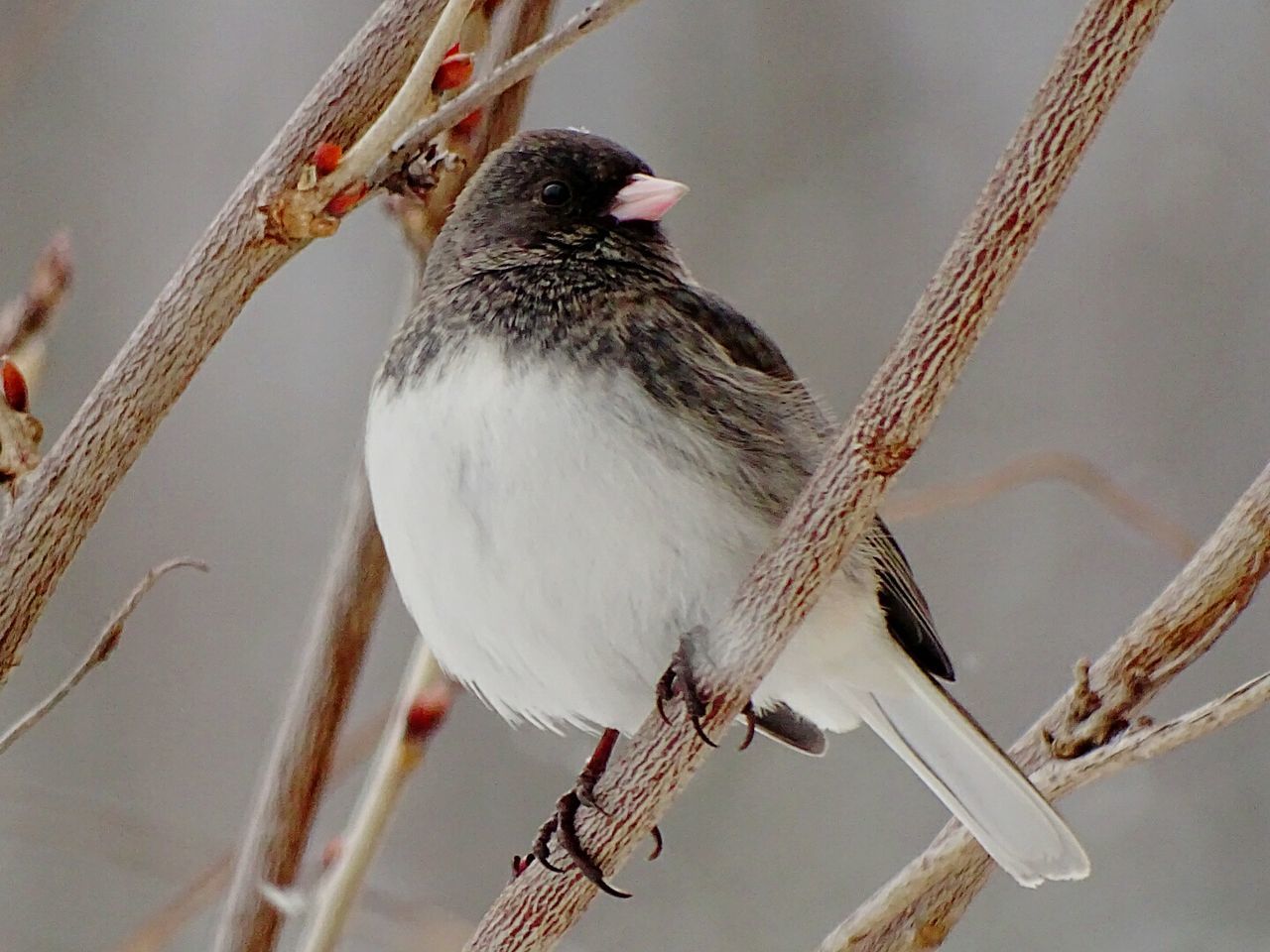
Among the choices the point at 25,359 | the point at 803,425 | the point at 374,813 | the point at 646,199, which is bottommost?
the point at 374,813

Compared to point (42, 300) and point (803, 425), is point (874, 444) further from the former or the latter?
point (42, 300)

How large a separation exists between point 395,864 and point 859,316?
144 centimetres

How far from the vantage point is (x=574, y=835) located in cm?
127

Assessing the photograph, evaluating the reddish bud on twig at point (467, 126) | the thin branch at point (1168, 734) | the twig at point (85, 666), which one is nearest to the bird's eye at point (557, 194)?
the reddish bud on twig at point (467, 126)

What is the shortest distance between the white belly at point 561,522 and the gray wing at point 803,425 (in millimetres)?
66

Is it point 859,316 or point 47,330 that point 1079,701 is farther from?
point 859,316

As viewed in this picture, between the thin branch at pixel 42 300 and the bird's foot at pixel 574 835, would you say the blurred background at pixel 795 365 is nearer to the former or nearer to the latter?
the bird's foot at pixel 574 835

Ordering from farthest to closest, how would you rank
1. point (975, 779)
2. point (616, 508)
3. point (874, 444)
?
point (975, 779) < point (616, 508) < point (874, 444)

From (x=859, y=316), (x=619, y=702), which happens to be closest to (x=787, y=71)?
(x=859, y=316)

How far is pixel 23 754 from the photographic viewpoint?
2973 millimetres

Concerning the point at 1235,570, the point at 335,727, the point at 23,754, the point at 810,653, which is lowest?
the point at 23,754

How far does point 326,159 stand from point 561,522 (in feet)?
1.31

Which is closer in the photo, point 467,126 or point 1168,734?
point 1168,734

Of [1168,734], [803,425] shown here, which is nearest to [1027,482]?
[803,425]
